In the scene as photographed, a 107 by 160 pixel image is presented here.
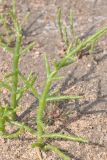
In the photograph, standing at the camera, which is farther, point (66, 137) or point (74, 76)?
point (74, 76)

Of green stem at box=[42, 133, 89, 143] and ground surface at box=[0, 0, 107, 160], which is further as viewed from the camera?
ground surface at box=[0, 0, 107, 160]

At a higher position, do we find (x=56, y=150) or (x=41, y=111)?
(x=41, y=111)

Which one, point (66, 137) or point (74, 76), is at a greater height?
point (74, 76)

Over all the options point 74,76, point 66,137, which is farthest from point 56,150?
point 74,76

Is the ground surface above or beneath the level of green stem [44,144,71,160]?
above

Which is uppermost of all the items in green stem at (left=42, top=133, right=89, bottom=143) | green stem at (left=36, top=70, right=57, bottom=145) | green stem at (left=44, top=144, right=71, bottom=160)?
green stem at (left=36, top=70, right=57, bottom=145)

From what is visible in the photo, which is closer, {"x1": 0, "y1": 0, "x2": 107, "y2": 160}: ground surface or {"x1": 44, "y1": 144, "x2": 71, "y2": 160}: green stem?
{"x1": 44, "y1": 144, "x2": 71, "y2": 160}: green stem

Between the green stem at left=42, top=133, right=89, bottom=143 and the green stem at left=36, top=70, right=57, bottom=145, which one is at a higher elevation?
the green stem at left=36, top=70, right=57, bottom=145

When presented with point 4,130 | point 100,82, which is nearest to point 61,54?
point 100,82

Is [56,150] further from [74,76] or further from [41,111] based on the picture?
[74,76]
